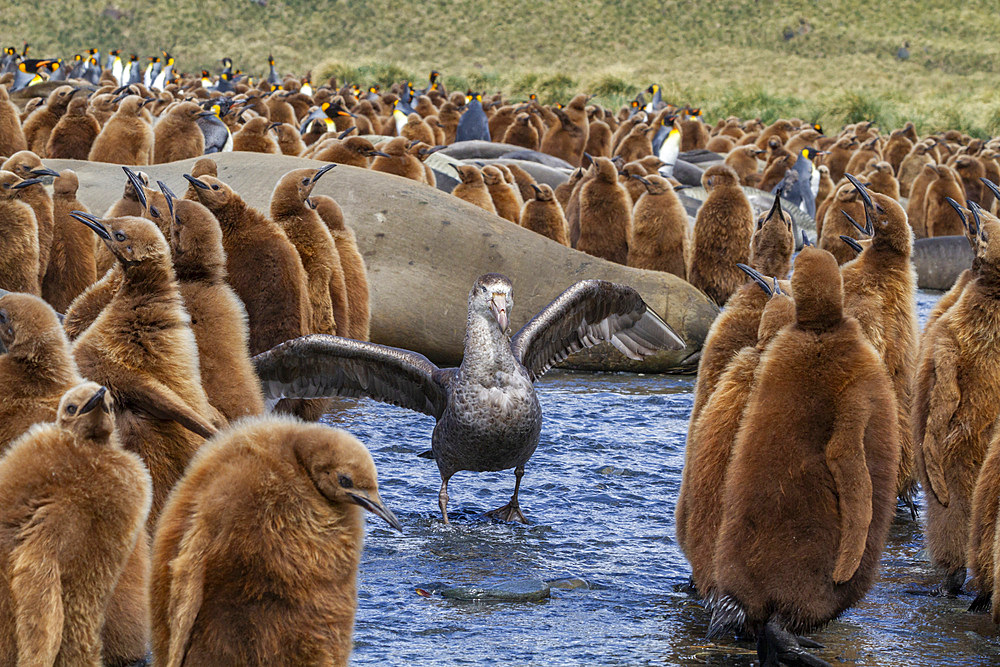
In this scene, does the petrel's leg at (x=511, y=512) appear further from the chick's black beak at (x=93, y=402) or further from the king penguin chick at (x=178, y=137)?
the king penguin chick at (x=178, y=137)

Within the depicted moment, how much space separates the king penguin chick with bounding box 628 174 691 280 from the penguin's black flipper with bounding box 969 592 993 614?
6139 mm

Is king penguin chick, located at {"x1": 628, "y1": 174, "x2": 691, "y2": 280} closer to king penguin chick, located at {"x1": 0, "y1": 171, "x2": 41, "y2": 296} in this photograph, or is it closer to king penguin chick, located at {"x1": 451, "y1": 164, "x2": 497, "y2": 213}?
king penguin chick, located at {"x1": 451, "y1": 164, "x2": 497, "y2": 213}

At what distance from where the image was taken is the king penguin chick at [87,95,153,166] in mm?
10664

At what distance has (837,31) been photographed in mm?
62062

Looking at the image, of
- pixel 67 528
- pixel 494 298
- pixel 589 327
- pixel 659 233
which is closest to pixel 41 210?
pixel 494 298

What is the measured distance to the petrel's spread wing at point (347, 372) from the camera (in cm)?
561

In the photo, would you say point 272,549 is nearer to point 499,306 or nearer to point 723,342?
point 723,342

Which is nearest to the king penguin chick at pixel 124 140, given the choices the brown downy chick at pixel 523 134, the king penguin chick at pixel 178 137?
the king penguin chick at pixel 178 137

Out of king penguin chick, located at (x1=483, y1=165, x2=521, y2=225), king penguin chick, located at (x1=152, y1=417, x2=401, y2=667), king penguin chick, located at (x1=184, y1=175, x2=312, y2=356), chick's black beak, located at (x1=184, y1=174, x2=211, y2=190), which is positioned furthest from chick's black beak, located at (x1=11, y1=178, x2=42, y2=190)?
king penguin chick, located at (x1=483, y1=165, x2=521, y2=225)

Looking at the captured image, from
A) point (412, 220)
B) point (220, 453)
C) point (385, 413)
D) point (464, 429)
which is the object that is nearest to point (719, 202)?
point (412, 220)

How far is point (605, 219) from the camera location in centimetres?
1100

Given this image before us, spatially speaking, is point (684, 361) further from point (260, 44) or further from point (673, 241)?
point (260, 44)

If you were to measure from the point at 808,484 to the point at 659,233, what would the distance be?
6.92 meters

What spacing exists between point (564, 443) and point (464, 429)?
4.83ft
